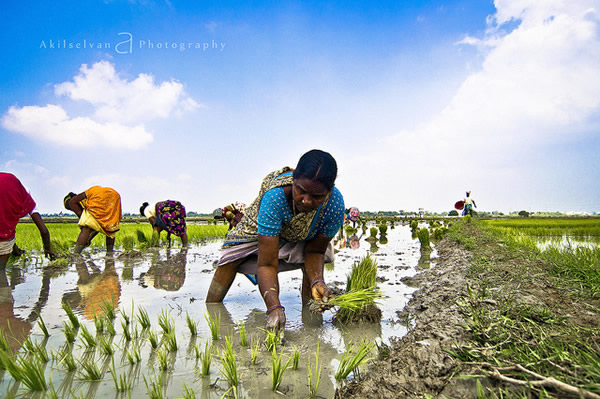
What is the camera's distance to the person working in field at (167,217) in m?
8.12

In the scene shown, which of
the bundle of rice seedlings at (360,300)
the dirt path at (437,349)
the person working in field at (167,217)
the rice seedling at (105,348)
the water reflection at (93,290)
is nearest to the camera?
the dirt path at (437,349)

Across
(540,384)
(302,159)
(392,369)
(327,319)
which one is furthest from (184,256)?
(540,384)

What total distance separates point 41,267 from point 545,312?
6500 mm

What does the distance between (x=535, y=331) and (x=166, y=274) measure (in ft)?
14.8

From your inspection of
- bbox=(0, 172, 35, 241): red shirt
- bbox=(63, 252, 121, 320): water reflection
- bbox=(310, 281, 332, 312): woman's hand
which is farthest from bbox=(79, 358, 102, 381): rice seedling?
bbox=(0, 172, 35, 241): red shirt

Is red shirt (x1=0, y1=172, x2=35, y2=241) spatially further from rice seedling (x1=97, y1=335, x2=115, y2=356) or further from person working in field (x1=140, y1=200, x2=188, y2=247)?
person working in field (x1=140, y1=200, x2=188, y2=247)

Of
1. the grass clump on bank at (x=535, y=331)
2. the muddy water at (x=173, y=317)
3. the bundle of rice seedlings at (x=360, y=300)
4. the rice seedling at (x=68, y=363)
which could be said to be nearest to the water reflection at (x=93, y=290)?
the muddy water at (x=173, y=317)

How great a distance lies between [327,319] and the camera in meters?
2.68

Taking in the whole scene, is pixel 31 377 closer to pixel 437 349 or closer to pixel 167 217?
pixel 437 349

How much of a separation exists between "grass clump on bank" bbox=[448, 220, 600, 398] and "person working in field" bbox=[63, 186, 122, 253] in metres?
6.41

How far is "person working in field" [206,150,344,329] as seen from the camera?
2057 millimetres

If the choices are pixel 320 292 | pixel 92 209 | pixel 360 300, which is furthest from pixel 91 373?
pixel 92 209

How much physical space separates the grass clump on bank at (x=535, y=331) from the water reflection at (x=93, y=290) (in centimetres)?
244

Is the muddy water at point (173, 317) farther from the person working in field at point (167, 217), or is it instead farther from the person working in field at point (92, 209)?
the person working in field at point (167, 217)
